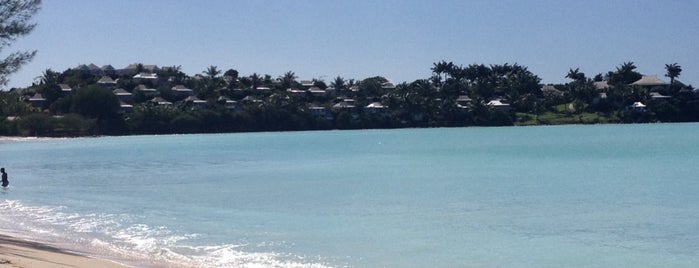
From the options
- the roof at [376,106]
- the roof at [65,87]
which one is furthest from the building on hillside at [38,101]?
the roof at [376,106]

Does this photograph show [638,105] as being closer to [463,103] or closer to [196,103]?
[463,103]

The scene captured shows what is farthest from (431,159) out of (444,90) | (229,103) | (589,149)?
(444,90)

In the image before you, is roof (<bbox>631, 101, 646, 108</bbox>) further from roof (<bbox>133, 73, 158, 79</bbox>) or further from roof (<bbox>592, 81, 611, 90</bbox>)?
roof (<bbox>133, 73, 158, 79</bbox>)

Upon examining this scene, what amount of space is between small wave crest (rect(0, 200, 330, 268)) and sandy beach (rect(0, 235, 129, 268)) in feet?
2.31

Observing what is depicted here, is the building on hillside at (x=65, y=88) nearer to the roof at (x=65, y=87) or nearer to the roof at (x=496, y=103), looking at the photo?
the roof at (x=65, y=87)

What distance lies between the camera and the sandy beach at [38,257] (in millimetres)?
12503

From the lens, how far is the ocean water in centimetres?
1650

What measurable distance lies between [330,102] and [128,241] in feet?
371

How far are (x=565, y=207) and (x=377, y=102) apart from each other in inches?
Answer: 4158

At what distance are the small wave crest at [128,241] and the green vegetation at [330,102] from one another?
8201 centimetres

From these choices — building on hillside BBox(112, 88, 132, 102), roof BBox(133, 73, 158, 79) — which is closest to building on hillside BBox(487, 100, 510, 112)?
building on hillside BBox(112, 88, 132, 102)

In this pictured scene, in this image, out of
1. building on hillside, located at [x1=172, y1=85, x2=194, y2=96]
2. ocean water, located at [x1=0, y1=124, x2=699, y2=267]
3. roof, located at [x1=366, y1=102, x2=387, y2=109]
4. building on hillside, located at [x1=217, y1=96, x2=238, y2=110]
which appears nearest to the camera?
ocean water, located at [x1=0, y1=124, x2=699, y2=267]

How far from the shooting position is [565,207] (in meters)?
24.3

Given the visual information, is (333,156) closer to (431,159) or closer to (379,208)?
(431,159)
